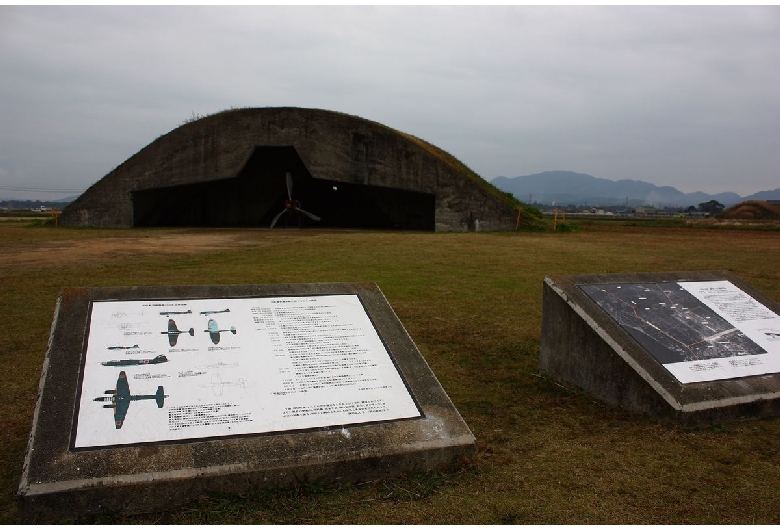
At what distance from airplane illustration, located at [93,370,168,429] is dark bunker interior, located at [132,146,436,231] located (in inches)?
927

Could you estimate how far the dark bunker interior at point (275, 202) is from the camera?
28.3m

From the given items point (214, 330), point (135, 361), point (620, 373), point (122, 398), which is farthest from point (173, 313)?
point (620, 373)

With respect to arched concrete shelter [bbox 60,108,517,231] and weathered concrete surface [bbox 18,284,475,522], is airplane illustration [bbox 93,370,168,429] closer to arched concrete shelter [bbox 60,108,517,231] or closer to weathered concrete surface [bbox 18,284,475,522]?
weathered concrete surface [bbox 18,284,475,522]

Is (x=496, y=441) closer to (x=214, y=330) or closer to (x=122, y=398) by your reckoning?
(x=214, y=330)

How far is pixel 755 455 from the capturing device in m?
4.19

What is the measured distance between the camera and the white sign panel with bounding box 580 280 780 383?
502 centimetres

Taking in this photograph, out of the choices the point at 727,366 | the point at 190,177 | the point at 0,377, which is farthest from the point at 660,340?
the point at 190,177

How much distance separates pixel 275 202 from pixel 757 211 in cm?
4040

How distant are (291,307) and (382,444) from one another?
1489 mm

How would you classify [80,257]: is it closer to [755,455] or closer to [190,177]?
[190,177]

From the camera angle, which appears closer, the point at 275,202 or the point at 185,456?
the point at 185,456

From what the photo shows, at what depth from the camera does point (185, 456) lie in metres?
3.40

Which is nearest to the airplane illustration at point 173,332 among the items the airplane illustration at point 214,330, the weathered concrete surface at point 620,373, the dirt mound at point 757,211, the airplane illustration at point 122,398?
the airplane illustration at point 214,330

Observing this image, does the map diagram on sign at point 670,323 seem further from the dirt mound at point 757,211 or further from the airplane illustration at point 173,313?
the dirt mound at point 757,211
